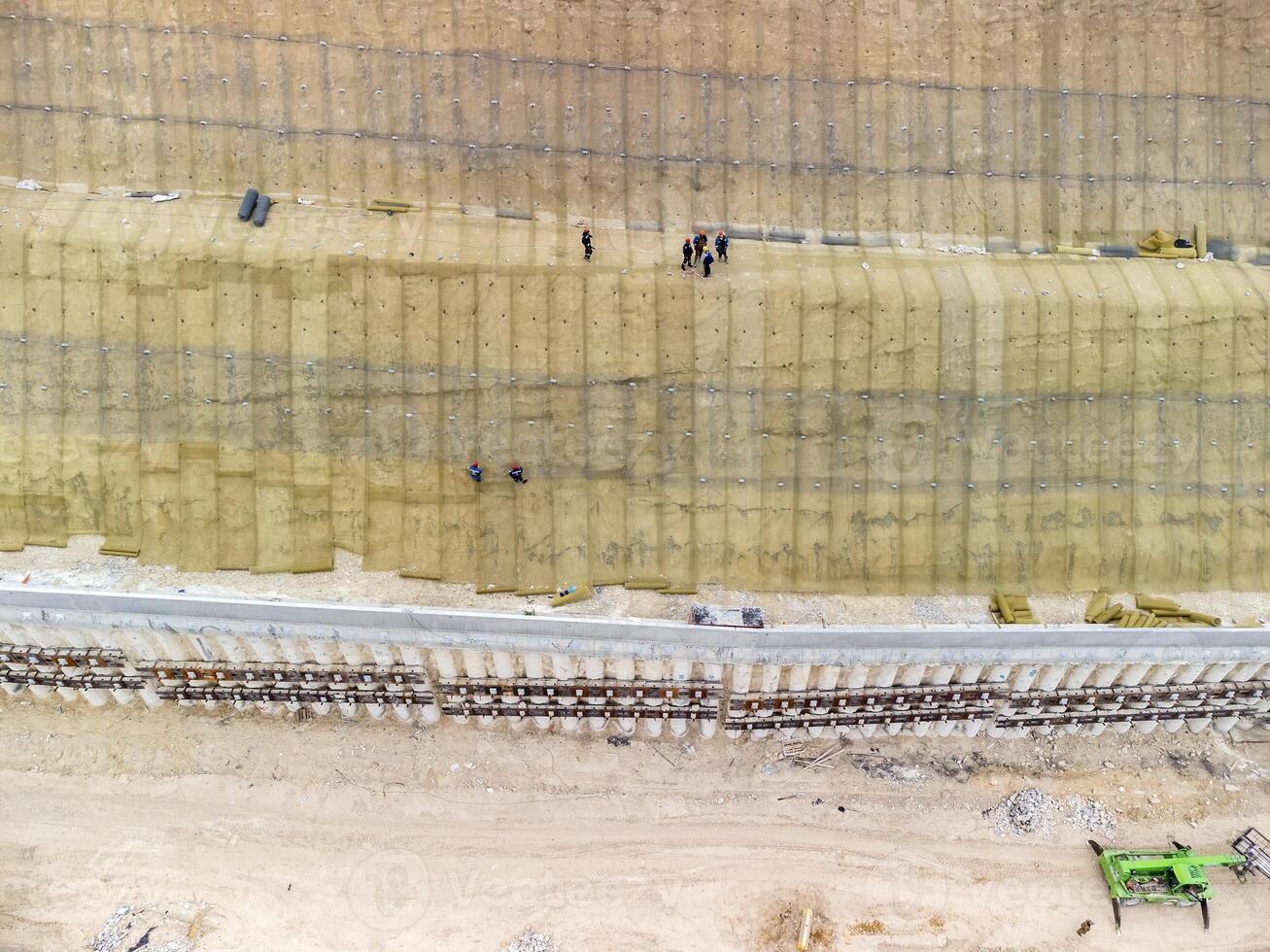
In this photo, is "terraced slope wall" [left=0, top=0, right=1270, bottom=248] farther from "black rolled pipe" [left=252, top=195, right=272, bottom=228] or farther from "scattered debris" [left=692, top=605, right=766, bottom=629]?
"scattered debris" [left=692, top=605, right=766, bottom=629]

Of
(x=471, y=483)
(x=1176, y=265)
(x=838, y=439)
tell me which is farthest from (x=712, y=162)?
(x=1176, y=265)

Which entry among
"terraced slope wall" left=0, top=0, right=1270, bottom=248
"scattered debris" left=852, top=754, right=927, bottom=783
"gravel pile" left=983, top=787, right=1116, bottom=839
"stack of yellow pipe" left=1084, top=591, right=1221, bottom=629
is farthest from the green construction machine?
"terraced slope wall" left=0, top=0, right=1270, bottom=248

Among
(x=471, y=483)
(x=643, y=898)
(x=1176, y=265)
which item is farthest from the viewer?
(x=1176, y=265)

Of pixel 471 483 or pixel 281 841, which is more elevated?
pixel 471 483

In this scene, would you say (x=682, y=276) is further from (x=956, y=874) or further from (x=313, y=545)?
(x=956, y=874)

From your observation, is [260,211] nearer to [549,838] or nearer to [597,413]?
[597,413]

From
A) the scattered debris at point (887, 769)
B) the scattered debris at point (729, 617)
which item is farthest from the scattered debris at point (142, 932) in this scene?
the scattered debris at point (887, 769)
